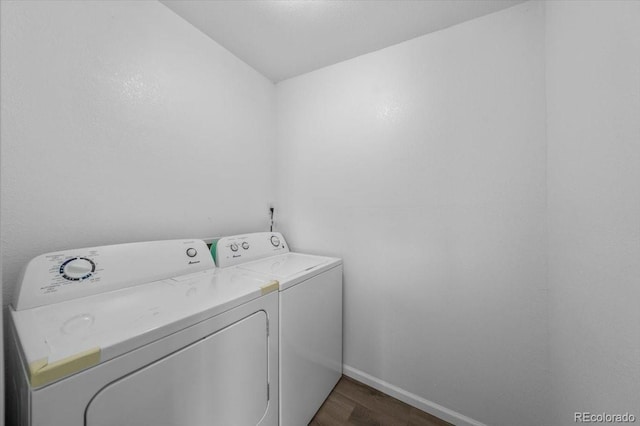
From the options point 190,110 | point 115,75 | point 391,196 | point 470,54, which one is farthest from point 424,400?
point 115,75

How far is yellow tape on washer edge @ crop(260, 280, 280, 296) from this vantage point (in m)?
0.95

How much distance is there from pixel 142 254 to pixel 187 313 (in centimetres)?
52

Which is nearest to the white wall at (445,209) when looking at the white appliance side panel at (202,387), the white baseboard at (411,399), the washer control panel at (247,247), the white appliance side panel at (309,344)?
the white baseboard at (411,399)

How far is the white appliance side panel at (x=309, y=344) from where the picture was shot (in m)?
1.08

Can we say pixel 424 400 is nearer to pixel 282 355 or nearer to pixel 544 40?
pixel 282 355

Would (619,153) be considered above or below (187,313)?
above

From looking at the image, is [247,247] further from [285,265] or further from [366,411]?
[366,411]

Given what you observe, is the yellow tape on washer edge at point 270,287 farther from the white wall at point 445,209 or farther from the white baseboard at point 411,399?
the white baseboard at point 411,399

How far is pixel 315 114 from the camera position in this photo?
→ 1.80m

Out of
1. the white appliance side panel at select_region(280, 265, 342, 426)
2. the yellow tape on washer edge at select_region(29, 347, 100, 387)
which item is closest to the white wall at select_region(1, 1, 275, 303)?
the yellow tape on washer edge at select_region(29, 347, 100, 387)

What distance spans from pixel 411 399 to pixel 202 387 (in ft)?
4.37

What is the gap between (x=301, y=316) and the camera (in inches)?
46.3

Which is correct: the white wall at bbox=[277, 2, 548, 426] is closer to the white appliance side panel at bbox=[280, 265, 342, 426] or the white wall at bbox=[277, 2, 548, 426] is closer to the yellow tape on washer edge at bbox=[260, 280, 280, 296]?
the white appliance side panel at bbox=[280, 265, 342, 426]

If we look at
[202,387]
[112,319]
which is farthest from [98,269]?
[202,387]
